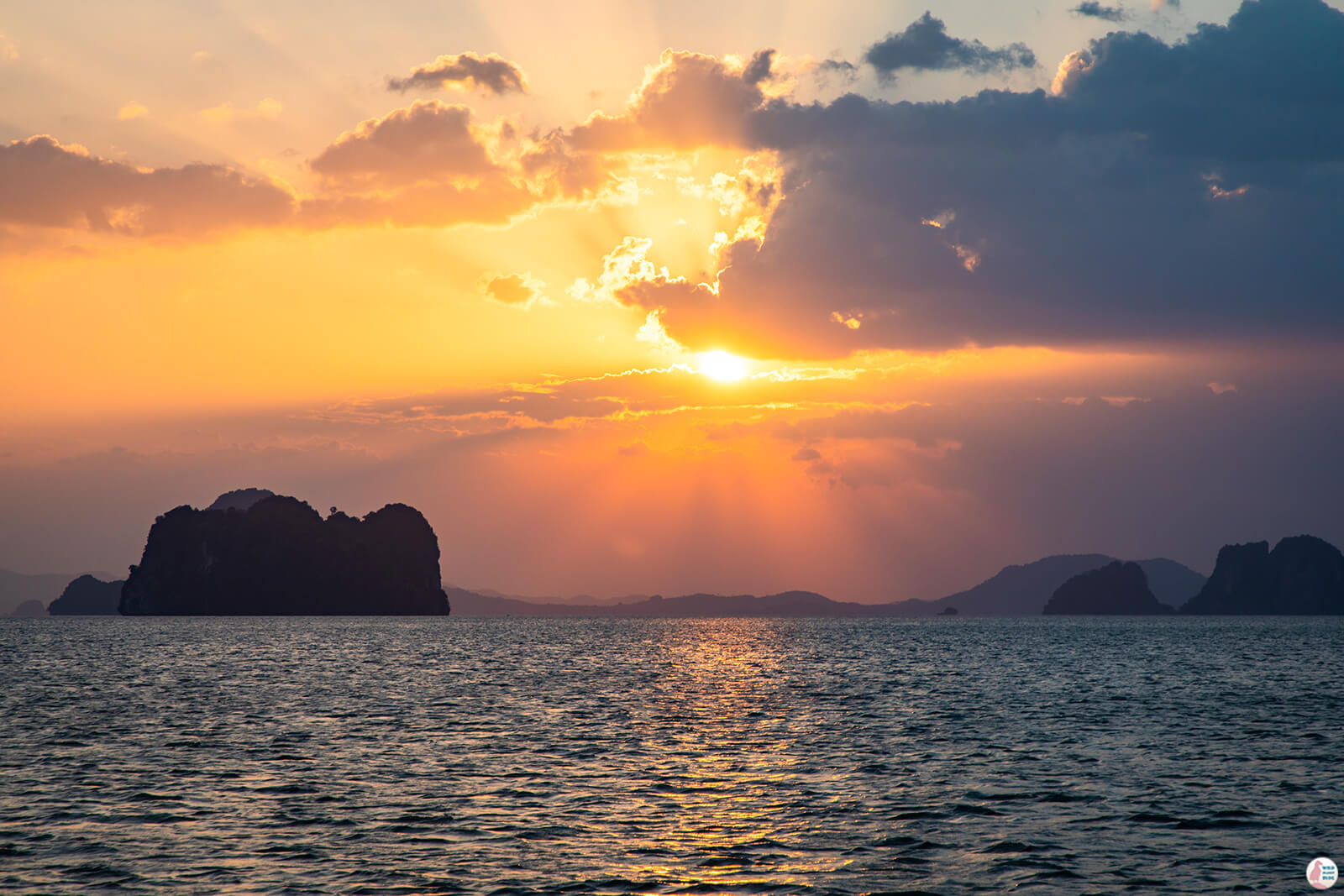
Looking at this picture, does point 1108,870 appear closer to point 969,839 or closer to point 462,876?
point 969,839

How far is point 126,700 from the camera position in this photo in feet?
236

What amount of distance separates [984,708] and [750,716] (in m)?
15.2

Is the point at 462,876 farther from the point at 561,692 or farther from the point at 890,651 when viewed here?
the point at 890,651

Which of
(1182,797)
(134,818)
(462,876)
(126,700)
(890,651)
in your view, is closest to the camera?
(462,876)

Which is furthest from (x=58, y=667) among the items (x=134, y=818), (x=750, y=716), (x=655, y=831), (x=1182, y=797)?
(x=1182, y=797)

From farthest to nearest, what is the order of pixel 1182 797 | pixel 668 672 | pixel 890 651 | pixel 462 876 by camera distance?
1. pixel 890 651
2. pixel 668 672
3. pixel 1182 797
4. pixel 462 876

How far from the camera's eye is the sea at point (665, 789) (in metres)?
27.3

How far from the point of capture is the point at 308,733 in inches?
2126

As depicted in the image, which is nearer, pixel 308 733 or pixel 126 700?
pixel 308 733

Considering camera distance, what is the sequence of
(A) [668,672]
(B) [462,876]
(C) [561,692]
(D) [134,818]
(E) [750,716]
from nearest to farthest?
(B) [462,876]
(D) [134,818]
(E) [750,716]
(C) [561,692]
(A) [668,672]

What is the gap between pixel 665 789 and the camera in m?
38.5

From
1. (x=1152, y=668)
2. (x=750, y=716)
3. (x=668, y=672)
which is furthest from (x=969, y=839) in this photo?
(x=1152, y=668)

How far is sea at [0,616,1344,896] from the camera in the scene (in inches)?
1075

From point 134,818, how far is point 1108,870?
27.1 meters
